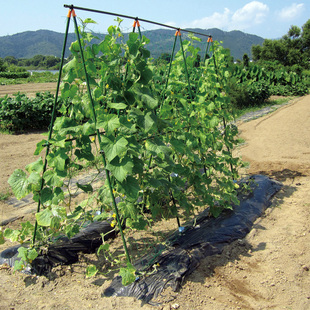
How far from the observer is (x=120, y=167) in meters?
2.22

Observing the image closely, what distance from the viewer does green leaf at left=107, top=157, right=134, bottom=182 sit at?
2184 mm

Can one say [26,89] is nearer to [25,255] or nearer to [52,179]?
[25,255]

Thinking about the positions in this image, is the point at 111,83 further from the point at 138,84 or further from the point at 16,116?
the point at 16,116

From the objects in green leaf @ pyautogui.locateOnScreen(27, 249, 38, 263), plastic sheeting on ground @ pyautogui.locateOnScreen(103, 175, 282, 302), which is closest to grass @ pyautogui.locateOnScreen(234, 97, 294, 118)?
plastic sheeting on ground @ pyautogui.locateOnScreen(103, 175, 282, 302)

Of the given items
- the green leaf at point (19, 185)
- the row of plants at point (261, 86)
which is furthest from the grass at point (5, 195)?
the row of plants at point (261, 86)

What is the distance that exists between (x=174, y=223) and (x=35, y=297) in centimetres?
168

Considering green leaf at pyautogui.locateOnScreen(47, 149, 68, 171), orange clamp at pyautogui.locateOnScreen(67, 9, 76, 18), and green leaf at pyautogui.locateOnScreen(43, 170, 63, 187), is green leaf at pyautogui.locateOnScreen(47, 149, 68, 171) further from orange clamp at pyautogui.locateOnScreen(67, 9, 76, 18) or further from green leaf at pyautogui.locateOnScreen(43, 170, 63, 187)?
orange clamp at pyautogui.locateOnScreen(67, 9, 76, 18)

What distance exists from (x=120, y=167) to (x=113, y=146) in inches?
6.2

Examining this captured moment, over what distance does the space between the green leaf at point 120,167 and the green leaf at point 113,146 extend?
6cm

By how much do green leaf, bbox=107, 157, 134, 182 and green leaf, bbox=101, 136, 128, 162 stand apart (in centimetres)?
6

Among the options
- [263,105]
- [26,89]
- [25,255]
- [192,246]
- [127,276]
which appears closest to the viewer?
[127,276]

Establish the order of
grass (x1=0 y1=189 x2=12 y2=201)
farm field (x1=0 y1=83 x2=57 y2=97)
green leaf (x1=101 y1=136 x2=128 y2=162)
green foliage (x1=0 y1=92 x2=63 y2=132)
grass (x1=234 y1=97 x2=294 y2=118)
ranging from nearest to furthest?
1. green leaf (x1=101 y1=136 x2=128 y2=162)
2. grass (x1=0 y1=189 x2=12 y2=201)
3. green foliage (x1=0 y1=92 x2=63 y2=132)
4. grass (x1=234 y1=97 x2=294 y2=118)
5. farm field (x1=0 y1=83 x2=57 y2=97)

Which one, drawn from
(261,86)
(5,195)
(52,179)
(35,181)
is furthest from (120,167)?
(261,86)

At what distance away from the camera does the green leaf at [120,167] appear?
218cm
